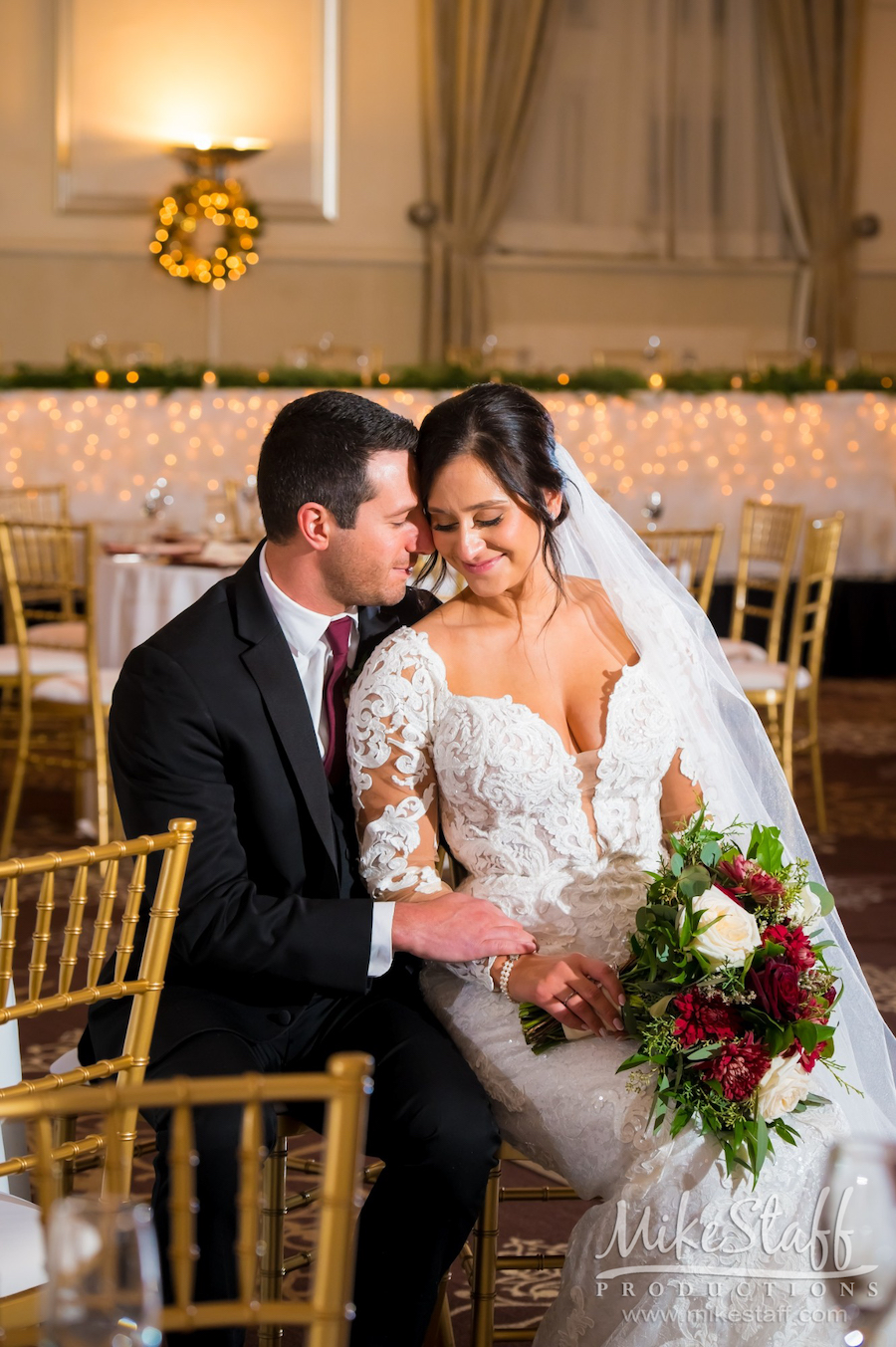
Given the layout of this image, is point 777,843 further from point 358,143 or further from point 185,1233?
point 358,143

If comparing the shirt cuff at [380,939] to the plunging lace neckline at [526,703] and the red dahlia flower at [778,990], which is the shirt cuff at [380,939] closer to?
the plunging lace neckline at [526,703]

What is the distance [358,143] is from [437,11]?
3.82ft

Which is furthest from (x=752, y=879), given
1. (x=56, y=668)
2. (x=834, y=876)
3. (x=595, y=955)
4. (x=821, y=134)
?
(x=821, y=134)

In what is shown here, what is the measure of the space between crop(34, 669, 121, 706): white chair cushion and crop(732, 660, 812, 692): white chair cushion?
2183 millimetres

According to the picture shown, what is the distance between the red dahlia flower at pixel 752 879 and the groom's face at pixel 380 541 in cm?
68

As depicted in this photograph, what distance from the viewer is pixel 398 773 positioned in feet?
7.28

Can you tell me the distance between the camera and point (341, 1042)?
2.14 m

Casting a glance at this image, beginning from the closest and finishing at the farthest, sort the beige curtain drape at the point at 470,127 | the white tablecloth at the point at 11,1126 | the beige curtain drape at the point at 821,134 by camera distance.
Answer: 1. the white tablecloth at the point at 11,1126
2. the beige curtain drape at the point at 470,127
3. the beige curtain drape at the point at 821,134

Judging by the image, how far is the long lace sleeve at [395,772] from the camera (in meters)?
2.16

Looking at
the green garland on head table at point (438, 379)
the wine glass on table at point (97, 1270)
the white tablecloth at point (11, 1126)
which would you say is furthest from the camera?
the green garland on head table at point (438, 379)

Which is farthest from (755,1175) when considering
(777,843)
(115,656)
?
(115,656)

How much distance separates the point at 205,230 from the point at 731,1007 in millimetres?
10353

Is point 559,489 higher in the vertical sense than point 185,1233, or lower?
higher

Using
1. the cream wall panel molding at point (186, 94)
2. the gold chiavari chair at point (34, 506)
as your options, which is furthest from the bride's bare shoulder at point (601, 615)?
the cream wall panel molding at point (186, 94)
